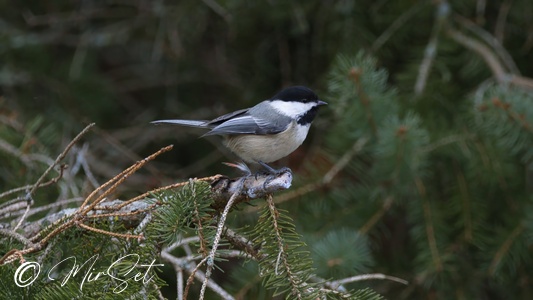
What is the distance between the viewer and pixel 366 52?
2.86 metres

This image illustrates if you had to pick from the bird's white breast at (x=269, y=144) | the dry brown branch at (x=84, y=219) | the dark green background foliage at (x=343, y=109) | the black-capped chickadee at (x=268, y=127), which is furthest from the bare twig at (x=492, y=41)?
the dry brown branch at (x=84, y=219)

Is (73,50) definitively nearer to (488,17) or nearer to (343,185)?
(343,185)

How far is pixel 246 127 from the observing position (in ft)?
8.09

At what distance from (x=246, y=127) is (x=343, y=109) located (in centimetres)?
35

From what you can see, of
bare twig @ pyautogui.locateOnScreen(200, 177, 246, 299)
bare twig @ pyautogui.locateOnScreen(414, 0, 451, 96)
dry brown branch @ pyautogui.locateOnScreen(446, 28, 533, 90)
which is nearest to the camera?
bare twig @ pyautogui.locateOnScreen(200, 177, 246, 299)

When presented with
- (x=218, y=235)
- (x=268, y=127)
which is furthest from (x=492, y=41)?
(x=218, y=235)

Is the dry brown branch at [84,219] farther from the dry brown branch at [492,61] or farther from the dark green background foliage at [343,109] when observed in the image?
the dry brown branch at [492,61]

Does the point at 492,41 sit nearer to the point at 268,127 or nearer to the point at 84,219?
the point at 268,127

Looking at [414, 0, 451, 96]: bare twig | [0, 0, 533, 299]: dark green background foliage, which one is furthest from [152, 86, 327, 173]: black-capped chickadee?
[414, 0, 451, 96]: bare twig

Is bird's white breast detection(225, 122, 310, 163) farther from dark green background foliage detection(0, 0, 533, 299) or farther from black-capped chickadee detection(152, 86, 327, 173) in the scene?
dark green background foliage detection(0, 0, 533, 299)

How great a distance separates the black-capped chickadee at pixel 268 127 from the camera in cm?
245

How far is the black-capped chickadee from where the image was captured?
2447 millimetres

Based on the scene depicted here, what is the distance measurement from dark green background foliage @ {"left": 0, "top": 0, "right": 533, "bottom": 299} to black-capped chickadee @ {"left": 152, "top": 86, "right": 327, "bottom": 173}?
0.43 ft

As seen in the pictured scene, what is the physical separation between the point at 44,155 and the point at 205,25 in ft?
3.85
